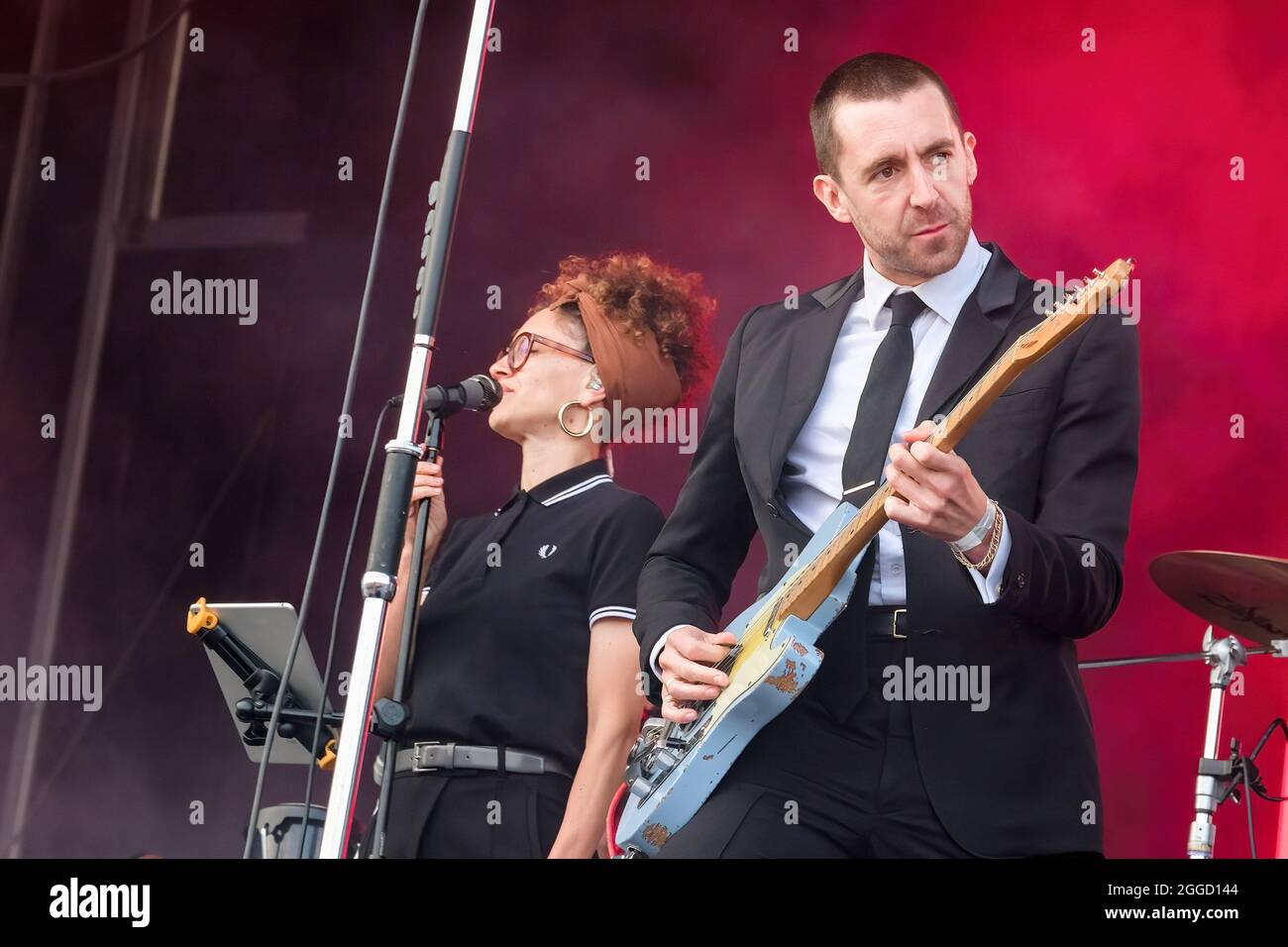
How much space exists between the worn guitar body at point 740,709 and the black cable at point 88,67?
9.53 feet

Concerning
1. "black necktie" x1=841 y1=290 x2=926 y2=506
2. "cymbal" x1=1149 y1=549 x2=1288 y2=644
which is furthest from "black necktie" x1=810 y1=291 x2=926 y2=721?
"cymbal" x1=1149 y1=549 x2=1288 y2=644

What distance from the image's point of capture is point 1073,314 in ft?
6.37

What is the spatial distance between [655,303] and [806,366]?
109 cm

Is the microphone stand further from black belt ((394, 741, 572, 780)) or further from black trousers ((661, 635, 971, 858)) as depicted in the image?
black belt ((394, 741, 572, 780))

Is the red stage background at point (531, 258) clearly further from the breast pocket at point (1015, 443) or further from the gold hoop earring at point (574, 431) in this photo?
the breast pocket at point (1015, 443)

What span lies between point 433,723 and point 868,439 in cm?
116

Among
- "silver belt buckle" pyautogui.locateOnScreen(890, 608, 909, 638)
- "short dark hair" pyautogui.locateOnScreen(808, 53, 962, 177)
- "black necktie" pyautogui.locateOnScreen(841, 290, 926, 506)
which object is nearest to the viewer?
"silver belt buckle" pyautogui.locateOnScreen(890, 608, 909, 638)

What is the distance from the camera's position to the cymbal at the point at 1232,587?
3246 millimetres

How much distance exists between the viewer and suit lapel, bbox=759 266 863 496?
2262 millimetres

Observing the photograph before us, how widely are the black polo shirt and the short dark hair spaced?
973 mm

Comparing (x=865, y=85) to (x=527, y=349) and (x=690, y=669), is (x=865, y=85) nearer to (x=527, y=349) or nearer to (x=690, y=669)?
(x=690, y=669)

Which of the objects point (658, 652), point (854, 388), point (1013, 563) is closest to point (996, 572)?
point (1013, 563)

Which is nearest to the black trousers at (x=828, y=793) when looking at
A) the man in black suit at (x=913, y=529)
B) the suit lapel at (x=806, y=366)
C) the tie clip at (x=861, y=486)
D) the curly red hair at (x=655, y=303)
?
the man in black suit at (x=913, y=529)
